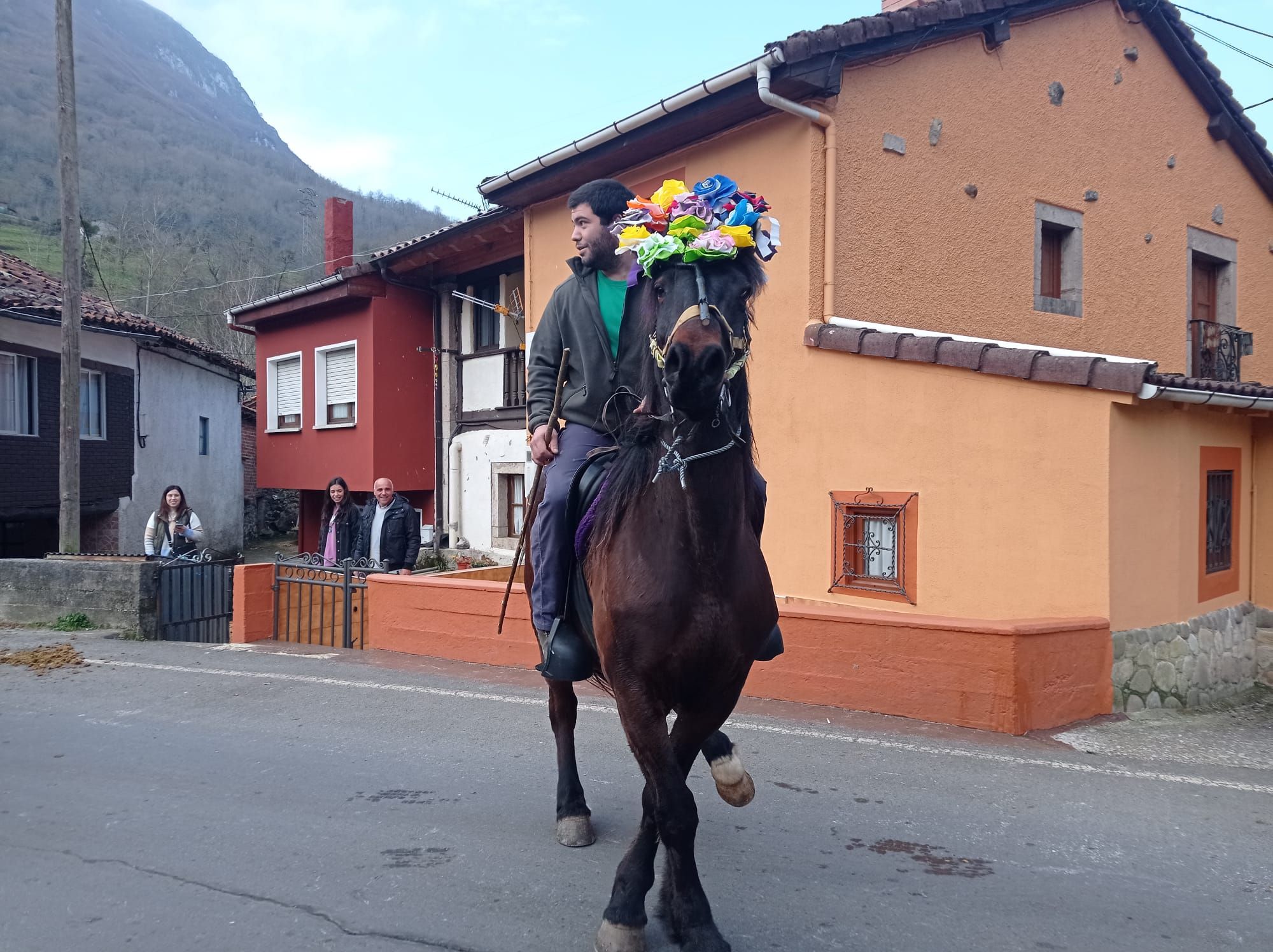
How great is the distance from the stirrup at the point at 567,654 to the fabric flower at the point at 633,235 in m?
1.47

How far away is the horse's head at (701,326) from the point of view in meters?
2.62

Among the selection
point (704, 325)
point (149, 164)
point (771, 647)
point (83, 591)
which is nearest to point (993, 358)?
point (771, 647)

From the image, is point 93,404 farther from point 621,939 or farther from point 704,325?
point 704,325

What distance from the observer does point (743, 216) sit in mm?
3162

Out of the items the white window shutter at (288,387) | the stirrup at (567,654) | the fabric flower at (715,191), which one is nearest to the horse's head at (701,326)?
the fabric flower at (715,191)

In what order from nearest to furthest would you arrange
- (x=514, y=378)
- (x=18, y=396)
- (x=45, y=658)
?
1. (x=45, y=658)
2. (x=514, y=378)
3. (x=18, y=396)

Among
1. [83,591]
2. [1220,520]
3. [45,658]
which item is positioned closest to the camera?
[45,658]

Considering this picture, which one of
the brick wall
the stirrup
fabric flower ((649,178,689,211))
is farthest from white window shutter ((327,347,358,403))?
fabric flower ((649,178,689,211))

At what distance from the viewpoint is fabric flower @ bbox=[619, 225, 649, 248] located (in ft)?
10.4

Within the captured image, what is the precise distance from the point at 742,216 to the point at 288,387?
18808mm

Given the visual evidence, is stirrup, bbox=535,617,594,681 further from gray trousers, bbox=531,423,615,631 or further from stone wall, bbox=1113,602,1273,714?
stone wall, bbox=1113,602,1273,714

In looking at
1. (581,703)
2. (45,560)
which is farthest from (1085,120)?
(45,560)

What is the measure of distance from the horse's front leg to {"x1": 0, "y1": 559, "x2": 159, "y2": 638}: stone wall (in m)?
6.89

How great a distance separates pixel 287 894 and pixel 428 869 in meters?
0.55
